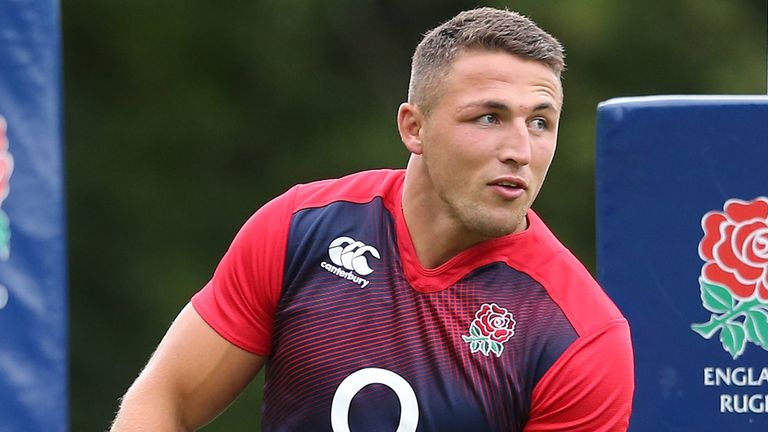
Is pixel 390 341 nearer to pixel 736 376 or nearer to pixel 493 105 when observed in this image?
pixel 493 105

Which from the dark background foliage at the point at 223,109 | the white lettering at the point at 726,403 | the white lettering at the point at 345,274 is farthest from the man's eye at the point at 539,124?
the dark background foliage at the point at 223,109

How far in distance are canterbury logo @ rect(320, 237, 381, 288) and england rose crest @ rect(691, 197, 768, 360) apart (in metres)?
1.07

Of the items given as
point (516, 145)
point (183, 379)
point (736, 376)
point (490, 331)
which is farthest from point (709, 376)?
point (183, 379)

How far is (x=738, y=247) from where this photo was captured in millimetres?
5258

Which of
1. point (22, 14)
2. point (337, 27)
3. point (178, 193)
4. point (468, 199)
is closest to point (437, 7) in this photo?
point (337, 27)

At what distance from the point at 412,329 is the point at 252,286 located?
1.44 ft

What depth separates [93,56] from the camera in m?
14.7

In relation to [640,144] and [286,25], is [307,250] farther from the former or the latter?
[286,25]

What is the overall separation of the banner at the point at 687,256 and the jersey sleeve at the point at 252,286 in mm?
1072

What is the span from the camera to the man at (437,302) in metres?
4.63

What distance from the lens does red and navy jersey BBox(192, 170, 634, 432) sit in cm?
467

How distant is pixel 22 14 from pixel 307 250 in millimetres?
1461

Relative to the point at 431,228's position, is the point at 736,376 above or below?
below

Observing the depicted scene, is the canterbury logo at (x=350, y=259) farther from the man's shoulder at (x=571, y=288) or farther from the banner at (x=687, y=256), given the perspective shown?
the banner at (x=687, y=256)
